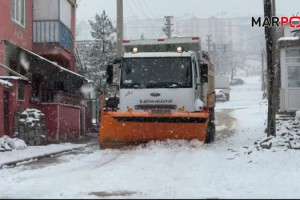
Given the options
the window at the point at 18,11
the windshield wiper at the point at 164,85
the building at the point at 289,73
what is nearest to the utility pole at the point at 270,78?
the windshield wiper at the point at 164,85

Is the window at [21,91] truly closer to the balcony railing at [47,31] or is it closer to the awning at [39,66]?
the awning at [39,66]

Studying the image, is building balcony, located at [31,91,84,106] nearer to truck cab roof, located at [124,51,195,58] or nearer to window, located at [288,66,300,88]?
truck cab roof, located at [124,51,195,58]

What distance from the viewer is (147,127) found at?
47.7 feet

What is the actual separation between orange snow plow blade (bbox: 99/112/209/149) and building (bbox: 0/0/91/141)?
3801mm

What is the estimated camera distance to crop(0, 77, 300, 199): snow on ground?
25.5ft

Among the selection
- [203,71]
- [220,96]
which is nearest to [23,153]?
[203,71]

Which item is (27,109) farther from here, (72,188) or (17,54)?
(72,188)

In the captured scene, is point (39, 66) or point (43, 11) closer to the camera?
point (39, 66)

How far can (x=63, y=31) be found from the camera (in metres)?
23.6

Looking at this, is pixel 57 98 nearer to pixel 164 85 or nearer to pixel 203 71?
pixel 164 85

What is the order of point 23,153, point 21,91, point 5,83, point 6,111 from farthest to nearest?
point 21,91 < point 6,111 < point 5,83 < point 23,153

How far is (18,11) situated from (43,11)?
9.01 feet

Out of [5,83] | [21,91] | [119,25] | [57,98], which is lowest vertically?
[57,98]

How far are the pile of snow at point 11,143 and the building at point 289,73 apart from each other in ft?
44.9
